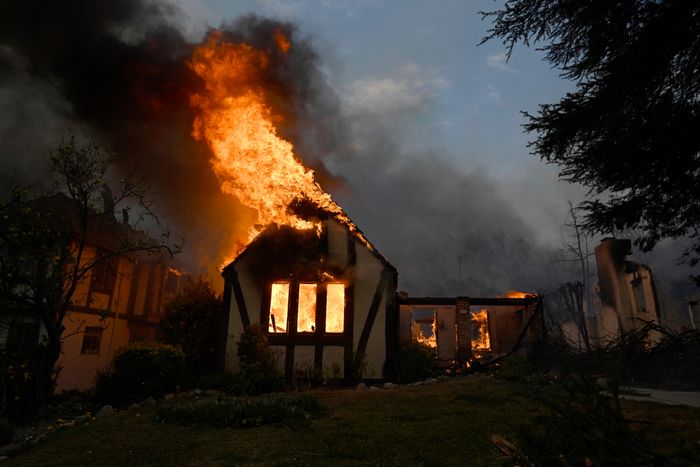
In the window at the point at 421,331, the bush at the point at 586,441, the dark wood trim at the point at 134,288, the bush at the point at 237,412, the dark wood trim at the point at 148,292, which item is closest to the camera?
the bush at the point at 586,441

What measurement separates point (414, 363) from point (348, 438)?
8.25 meters

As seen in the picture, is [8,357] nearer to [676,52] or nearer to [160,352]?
[160,352]

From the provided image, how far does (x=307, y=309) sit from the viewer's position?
44.3 ft

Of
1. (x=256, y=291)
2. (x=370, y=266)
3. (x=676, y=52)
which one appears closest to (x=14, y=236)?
(x=256, y=291)

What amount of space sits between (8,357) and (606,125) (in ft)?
41.0

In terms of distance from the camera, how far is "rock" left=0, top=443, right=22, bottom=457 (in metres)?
6.12

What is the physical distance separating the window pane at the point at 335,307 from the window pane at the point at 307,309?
1.46 ft

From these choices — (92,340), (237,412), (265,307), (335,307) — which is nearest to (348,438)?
(237,412)

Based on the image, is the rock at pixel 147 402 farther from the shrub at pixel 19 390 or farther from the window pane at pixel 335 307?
the window pane at pixel 335 307

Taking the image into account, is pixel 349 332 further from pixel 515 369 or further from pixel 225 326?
pixel 515 369

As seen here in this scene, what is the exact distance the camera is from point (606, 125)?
23.0 ft

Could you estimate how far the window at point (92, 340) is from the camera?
52.4ft

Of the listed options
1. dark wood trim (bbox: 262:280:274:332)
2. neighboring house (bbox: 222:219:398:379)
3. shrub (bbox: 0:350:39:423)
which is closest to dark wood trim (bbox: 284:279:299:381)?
neighboring house (bbox: 222:219:398:379)

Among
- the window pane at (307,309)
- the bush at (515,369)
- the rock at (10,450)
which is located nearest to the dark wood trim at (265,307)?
the window pane at (307,309)
